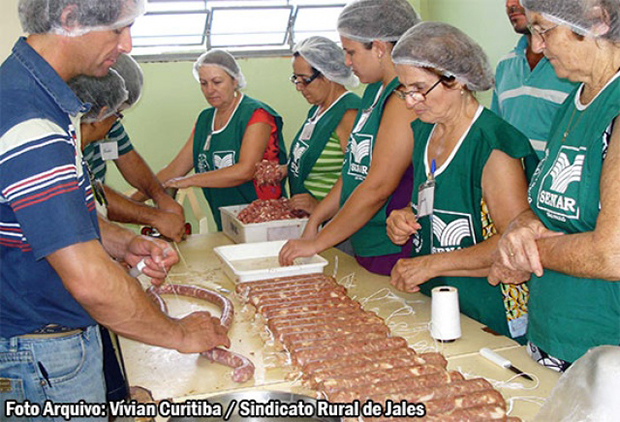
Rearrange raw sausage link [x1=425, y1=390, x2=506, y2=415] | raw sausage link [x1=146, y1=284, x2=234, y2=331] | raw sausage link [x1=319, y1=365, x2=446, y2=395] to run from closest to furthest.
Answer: raw sausage link [x1=425, y1=390, x2=506, y2=415], raw sausage link [x1=319, y1=365, x2=446, y2=395], raw sausage link [x1=146, y1=284, x2=234, y2=331]

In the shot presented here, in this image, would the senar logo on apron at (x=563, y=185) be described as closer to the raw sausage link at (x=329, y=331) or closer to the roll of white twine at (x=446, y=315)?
A: the roll of white twine at (x=446, y=315)

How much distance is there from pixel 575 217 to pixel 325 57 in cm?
233

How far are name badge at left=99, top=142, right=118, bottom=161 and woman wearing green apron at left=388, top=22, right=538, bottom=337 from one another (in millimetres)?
1661

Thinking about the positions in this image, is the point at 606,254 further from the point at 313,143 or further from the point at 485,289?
the point at 313,143

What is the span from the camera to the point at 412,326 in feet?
7.11

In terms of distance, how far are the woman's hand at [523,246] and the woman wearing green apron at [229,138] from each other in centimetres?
244

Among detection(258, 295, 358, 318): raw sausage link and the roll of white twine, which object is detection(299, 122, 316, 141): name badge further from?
the roll of white twine

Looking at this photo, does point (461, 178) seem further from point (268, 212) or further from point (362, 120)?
point (268, 212)

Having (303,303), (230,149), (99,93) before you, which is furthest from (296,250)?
(230,149)

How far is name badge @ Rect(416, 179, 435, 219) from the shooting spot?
232 centimetres

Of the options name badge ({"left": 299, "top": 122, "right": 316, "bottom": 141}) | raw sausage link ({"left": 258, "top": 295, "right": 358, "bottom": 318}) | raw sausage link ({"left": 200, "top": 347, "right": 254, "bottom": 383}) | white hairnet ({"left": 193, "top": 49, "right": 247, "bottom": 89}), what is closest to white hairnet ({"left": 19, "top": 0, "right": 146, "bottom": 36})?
raw sausage link ({"left": 200, "top": 347, "right": 254, "bottom": 383})

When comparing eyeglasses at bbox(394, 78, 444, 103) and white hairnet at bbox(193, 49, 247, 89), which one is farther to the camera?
white hairnet at bbox(193, 49, 247, 89)

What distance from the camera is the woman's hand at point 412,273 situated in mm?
2199

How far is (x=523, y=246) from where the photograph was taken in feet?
5.84
